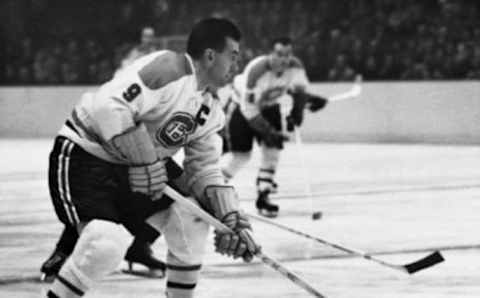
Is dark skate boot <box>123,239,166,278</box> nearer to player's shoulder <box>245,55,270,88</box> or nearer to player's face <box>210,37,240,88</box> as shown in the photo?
player's face <box>210,37,240,88</box>

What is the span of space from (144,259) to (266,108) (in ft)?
12.0

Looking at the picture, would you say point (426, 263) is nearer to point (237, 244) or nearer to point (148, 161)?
point (237, 244)

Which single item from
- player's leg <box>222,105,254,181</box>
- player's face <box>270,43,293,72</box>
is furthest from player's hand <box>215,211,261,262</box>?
player's leg <box>222,105,254,181</box>

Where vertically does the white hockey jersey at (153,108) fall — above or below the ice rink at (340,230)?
above

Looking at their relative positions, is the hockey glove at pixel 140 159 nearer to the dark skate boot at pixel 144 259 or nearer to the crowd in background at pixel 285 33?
the dark skate boot at pixel 144 259

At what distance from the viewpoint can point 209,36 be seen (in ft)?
13.9

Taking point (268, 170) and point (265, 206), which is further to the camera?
point (268, 170)

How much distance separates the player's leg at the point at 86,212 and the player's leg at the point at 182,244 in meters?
Answer: 0.21

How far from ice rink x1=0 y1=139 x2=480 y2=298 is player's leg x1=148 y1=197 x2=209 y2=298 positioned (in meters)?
1.05

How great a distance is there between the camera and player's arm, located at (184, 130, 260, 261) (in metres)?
4.39

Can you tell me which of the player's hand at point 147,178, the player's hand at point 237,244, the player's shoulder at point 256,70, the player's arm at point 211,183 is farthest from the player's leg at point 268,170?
the player's hand at point 147,178

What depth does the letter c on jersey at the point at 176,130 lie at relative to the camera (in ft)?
13.6

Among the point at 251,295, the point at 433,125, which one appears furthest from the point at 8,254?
the point at 433,125

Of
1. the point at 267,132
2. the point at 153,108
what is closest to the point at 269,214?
the point at 267,132
